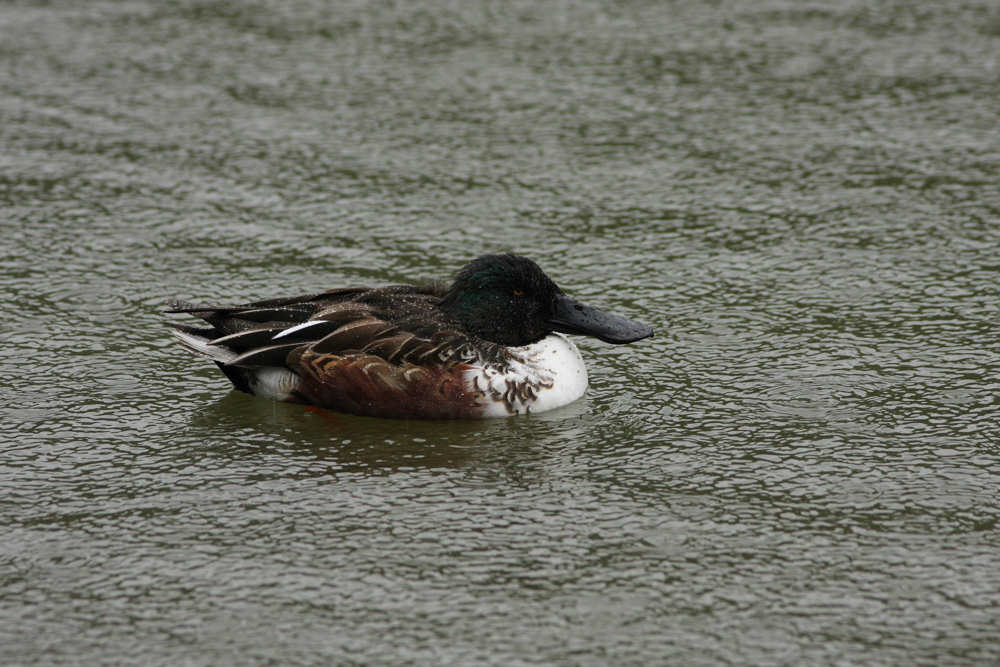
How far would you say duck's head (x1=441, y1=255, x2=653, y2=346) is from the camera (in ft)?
22.2

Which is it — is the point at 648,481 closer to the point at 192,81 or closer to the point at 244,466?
the point at 244,466

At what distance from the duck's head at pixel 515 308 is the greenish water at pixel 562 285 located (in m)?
0.29

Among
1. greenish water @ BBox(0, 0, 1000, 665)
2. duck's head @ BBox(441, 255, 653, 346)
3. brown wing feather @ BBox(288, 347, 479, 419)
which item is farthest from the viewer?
duck's head @ BBox(441, 255, 653, 346)

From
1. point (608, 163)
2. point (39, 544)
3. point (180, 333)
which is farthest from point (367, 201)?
point (39, 544)

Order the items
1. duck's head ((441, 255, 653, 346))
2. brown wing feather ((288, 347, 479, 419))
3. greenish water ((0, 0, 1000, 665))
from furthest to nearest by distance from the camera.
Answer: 1. duck's head ((441, 255, 653, 346))
2. brown wing feather ((288, 347, 479, 419))
3. greenish water ((0, 0, 1000, 665))

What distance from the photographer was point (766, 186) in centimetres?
911

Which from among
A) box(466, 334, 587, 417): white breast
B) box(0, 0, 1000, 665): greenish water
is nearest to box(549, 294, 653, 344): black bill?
box(466, 334, 587, 417): white breast

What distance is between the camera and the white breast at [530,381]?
6.55 m

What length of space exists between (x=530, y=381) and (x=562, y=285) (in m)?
1.47

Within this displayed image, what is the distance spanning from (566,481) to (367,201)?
3.51m

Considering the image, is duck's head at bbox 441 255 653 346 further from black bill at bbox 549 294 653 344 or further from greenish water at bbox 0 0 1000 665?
greenish water at bbox 0 0 1000 665

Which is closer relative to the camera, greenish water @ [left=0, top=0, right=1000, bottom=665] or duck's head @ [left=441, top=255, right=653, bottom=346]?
greenish water @ [left=0, top=0, right=1000, bottom=665]

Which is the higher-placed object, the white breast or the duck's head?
the duck's head

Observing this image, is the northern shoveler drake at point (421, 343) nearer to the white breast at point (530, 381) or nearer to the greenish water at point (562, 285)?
the white breast at point (530, 381)
